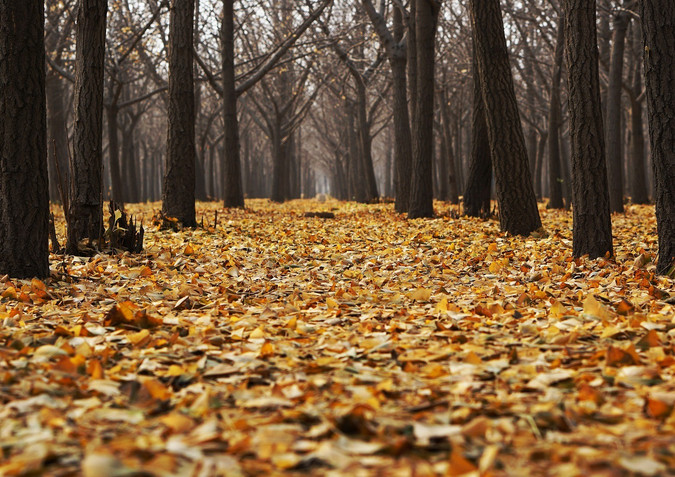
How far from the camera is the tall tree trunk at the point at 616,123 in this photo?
12.0 metres

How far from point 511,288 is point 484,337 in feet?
4.62

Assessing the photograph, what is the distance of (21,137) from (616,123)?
11700 mm

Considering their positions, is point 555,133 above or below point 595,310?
above

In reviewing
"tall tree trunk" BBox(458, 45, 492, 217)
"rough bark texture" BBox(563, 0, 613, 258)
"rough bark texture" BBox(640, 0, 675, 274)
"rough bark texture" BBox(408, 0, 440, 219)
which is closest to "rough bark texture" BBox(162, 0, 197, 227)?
"rough bark texture" BBox(408, 0, 440, 219)

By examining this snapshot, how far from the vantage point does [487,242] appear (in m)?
7.18

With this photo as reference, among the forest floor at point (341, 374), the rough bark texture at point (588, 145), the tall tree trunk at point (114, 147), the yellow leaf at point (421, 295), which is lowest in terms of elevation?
the forest floor at point (341, 374)

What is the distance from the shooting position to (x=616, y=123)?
12.6m

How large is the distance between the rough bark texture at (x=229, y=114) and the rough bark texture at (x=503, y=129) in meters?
8.58

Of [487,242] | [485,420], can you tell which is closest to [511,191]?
[487,242]

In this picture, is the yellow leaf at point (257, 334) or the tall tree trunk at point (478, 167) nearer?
the yellow leaf at point (257, 334)

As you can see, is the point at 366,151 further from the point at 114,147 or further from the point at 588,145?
the point at 588,145

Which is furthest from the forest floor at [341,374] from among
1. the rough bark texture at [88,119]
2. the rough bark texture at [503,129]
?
the rough bark texture at [503,129]

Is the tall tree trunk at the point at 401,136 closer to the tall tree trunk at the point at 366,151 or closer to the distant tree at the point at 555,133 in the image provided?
the distant tree at the point at 555,133

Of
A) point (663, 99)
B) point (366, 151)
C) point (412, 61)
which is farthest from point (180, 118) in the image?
point (366, 151)
